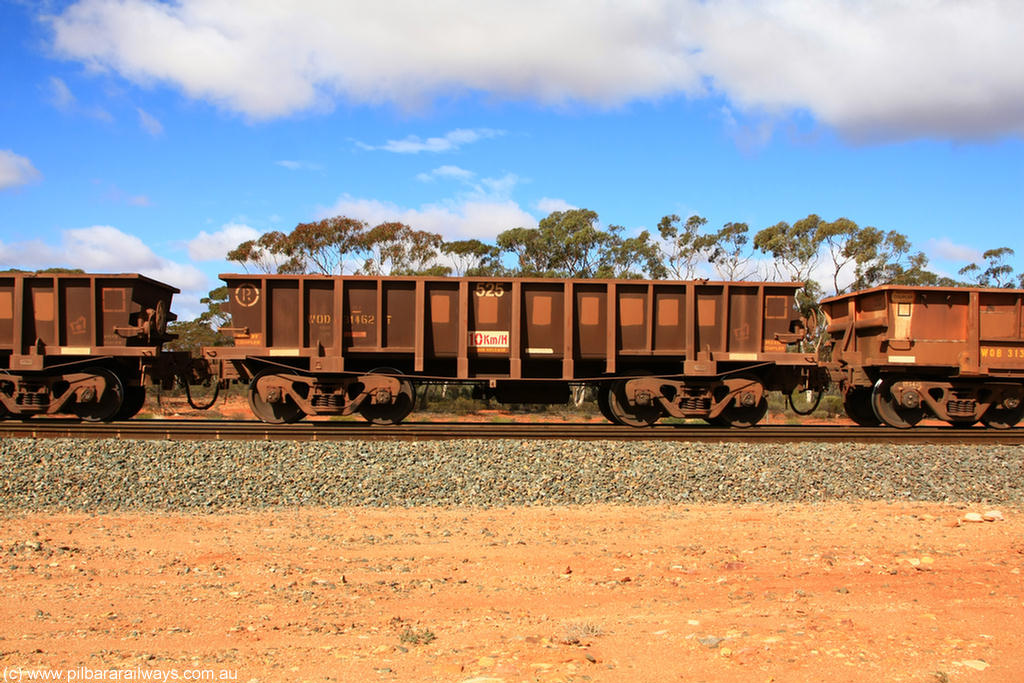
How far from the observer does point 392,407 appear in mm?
14352

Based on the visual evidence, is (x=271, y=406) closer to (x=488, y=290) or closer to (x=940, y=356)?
(x=488, y=290)

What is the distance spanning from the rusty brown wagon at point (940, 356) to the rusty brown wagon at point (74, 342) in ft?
44.5

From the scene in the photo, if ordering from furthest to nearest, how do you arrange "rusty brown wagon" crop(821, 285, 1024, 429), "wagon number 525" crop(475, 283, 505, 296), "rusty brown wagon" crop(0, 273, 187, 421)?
"wagon number 525" crop(475, 283, 505, 296)
"rusty brown wagon" crop(821, 285, 1024, 429)
"rusty brown wagon" crop(0, 273, 187, 421)

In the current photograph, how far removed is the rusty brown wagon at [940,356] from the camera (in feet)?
46.9

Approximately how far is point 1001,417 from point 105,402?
689 inches

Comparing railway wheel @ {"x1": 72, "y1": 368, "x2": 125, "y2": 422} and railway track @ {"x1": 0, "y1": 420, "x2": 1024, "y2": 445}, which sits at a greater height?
railway wheel @ {"x1": 72, "y1": 368, "x2": 125, "y2": 422}

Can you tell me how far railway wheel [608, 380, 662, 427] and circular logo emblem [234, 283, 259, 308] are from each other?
23.0 feet

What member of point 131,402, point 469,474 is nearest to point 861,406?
point 469,474

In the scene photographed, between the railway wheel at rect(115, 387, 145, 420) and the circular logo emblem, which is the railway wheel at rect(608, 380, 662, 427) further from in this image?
the railway wheel at rect(115, 387, 145, 420)

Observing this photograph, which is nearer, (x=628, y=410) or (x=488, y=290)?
(x=488, y=290)

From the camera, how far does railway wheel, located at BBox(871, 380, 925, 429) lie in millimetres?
14656

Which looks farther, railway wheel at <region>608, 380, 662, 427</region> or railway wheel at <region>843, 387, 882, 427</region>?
railway wheel at <region>843, 387, 882, 427</region>

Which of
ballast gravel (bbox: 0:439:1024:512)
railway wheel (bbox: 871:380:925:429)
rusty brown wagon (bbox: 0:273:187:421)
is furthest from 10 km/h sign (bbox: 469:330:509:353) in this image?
railway wheel (bbox: 871:380:925:429)

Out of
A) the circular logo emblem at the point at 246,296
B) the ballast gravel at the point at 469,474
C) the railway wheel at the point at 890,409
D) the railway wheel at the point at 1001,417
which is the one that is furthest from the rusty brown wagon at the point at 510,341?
the railway wheel at the point at 1001,417
